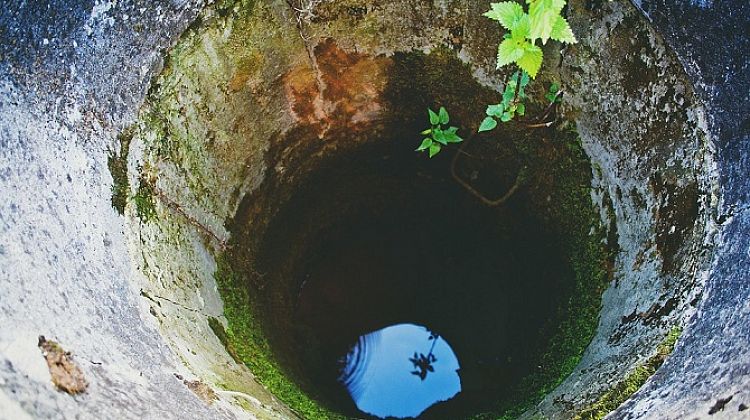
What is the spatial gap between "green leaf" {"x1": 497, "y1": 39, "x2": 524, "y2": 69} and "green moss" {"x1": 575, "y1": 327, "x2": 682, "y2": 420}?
91cm

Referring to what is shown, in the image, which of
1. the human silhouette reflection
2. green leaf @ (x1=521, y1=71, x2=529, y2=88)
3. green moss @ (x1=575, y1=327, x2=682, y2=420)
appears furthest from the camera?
the human silhouette reflection

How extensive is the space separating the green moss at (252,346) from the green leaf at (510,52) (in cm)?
131

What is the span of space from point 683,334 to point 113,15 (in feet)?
6.06

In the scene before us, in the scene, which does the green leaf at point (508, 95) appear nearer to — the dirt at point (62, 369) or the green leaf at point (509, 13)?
the green leaf at point (509, 13)

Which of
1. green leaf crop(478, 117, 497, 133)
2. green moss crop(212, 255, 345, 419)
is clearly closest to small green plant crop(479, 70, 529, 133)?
green leaf crop(478, 117, 497, 133)

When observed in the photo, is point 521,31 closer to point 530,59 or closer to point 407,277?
point 530,59

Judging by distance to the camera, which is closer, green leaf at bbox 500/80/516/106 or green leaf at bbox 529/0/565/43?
green leaf at bbox 529/0/565/43

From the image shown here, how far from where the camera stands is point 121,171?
1950 millimetres

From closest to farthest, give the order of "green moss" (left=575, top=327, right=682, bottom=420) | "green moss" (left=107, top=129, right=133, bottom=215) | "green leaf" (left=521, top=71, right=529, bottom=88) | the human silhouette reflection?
"green moss" (left=575, top=327, right=682, bottom=420) → "green moss" (left=107, top=129, right=133, bottom=215) → "green leaf" (left=521, top=71, right=529, bottom=88) → the human silhouette reflection

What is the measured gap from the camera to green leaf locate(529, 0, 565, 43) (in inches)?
69.1

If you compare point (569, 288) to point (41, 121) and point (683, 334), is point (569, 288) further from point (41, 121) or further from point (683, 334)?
point (41, 121)

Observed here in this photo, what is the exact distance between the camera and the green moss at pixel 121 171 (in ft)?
6.21

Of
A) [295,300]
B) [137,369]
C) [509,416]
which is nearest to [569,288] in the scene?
[509,416]

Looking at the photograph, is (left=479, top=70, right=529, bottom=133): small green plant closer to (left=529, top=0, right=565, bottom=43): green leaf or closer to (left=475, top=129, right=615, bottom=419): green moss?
(left=475, top=129, right=615, bottom=419): green moss
